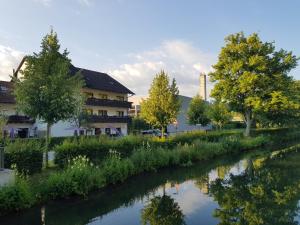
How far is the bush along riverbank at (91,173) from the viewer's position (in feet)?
33.6

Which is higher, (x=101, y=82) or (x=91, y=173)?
(x=101, y=82)

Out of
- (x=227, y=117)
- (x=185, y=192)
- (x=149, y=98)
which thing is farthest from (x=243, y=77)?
(x=185, y=192)

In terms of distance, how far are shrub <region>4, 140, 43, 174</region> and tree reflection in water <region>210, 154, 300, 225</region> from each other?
25.7 ft

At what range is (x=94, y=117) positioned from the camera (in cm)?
4522

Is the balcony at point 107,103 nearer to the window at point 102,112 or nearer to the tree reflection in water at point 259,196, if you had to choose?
the window at point 102,112

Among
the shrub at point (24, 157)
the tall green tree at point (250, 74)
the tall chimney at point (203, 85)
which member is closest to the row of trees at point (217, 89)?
the tall green tree at point (250, 74)

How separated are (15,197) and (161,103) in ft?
64.1

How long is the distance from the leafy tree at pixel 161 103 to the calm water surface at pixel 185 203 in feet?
38.4

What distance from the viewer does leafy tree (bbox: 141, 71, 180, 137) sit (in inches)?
1121

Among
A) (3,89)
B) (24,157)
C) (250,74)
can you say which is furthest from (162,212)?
(3,89)

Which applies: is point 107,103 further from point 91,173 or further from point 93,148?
point 91,173

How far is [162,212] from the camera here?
1064 cm

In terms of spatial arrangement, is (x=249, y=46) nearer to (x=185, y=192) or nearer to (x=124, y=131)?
(x=124, y=131)

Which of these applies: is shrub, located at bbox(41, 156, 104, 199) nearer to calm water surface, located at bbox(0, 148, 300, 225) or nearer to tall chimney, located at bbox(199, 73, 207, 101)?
calm water surface, located at bbox(0, 148, 300, 225)
